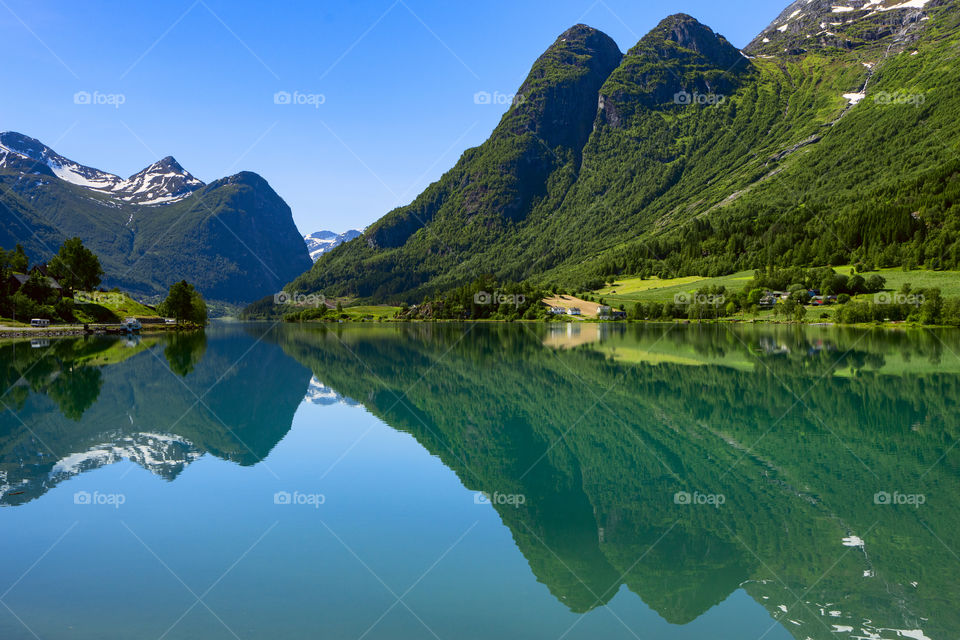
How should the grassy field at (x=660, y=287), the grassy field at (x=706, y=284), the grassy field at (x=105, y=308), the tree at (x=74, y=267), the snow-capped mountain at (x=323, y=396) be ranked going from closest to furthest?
the snow-capped mountain at (x=323, y=396) → the tree at (x=74, y=267) → the grassy field at (x=105, y=308) → the grassy field at (x=706, y=284) → the grassy field at (x=660, y=287)

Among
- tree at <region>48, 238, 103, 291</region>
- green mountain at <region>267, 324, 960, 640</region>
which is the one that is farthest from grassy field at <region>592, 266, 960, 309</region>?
tree at <region>48, 238, 103, 291</region>

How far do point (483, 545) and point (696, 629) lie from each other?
13.8 feet

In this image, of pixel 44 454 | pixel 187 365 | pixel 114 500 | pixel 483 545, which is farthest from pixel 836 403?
pixel 187 365

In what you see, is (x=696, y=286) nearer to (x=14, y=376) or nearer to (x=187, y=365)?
(x=187, y=365)

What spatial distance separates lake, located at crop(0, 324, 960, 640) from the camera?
8.55 metres

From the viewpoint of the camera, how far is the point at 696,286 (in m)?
164

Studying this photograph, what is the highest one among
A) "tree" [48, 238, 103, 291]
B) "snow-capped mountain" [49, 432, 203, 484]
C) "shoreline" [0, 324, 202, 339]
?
"tree" [48, 238, 103, 291]

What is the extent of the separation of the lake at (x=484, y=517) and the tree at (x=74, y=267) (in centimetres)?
10141

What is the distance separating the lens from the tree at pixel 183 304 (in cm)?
12225

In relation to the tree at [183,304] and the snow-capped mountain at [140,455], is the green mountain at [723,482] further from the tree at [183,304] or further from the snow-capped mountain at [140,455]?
the tree at [183,304]

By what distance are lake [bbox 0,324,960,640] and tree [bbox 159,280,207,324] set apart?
105455mm

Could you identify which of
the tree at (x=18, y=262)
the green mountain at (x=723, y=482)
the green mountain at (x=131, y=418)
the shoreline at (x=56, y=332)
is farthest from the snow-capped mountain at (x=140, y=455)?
the tree at (x=18, y=262)

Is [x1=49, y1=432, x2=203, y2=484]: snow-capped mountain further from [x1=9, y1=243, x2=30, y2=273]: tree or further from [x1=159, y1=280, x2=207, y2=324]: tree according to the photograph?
[x1=159, y1=280, x2=207, y2=324]: tree

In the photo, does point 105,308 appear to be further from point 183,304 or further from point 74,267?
point 183,304
